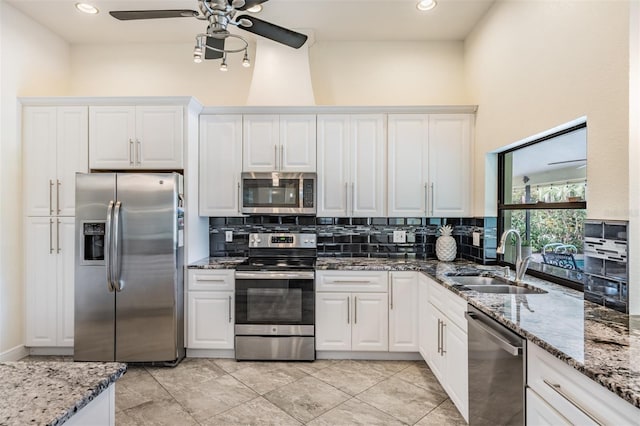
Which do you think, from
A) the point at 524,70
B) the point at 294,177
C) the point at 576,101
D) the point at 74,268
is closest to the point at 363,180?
the point at 294,177

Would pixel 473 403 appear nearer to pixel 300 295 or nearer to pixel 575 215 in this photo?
pixel 575 215

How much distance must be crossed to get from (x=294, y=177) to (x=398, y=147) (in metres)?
1.06

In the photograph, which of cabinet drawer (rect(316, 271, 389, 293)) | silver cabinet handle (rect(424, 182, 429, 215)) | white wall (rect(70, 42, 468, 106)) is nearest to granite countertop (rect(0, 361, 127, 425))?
cabinet drawer (rect(316, 271, 389, 293))

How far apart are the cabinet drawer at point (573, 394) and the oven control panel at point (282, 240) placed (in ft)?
7.89

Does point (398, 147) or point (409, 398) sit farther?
point (398, 147)

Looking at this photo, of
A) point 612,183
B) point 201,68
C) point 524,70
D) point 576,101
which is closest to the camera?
point 612,183

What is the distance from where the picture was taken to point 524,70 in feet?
7.87

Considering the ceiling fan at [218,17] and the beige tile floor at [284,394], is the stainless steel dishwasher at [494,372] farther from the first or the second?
Answer: the ceiling fan at [218,17]

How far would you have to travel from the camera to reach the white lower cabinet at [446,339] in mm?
2082

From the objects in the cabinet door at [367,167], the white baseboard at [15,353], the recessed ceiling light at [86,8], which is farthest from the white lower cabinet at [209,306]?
the recessed ceiling light at [86,8]

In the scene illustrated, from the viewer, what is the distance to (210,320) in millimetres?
3074

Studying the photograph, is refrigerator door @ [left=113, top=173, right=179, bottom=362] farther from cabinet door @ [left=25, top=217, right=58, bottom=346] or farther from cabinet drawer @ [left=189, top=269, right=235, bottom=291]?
cabinet door @ [left=25, top=217, right=58, bottom=346]

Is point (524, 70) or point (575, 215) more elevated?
point (524, 70)

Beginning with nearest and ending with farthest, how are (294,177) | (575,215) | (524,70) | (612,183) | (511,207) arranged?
(612,183) → (575,215) → (524,70) → (511,207) → (294,177)
